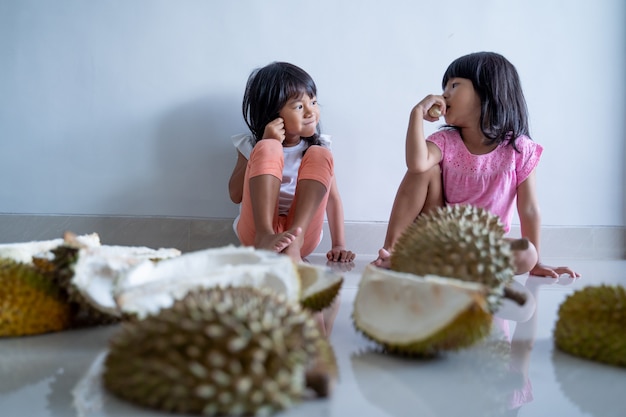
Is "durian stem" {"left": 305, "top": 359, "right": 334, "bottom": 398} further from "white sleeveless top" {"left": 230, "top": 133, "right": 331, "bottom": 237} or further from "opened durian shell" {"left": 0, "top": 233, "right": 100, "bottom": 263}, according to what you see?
"white sleeveless top" {"left": 230, "top": 133, "right": 331, "bottom": 237}

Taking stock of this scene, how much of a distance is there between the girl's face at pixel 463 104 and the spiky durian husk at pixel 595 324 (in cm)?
114

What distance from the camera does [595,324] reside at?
641mm

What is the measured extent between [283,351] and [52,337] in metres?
0.40

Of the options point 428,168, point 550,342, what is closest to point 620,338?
point 550,342

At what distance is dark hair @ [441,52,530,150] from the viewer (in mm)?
1729

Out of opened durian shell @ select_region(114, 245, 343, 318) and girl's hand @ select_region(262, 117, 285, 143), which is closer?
opened durian shell @ select_region(114, 245, 343, 318)

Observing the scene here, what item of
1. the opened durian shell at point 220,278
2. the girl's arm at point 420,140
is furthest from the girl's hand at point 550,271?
the opened durian shell at point 220,278

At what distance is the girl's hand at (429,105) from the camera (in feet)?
5.39

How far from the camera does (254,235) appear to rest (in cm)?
168

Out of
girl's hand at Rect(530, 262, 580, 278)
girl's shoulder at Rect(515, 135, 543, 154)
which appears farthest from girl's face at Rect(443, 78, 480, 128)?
girl's hand at Rect(530, 262, 580, 278)

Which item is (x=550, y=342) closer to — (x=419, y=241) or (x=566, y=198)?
(x=419, y=241)

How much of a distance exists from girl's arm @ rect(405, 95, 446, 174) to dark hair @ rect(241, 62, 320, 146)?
408 millimetres

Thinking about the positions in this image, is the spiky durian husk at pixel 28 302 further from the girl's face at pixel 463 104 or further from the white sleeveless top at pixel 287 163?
the girl's face at pixel 463 104

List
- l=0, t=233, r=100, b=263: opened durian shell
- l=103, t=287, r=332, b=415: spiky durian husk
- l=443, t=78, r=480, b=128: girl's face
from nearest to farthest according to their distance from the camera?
1. l=103, t=287, r=332, b=415: spiky durian husk
2. l=0, t=233, r=100, b=263: opened durian shell
3. l=443, t=78, r=480, b=128: girl's face
